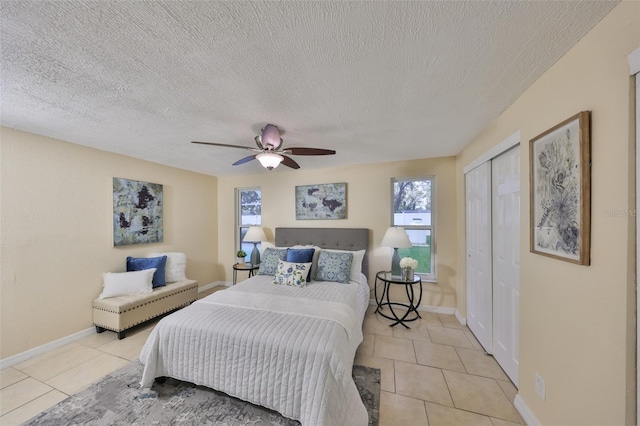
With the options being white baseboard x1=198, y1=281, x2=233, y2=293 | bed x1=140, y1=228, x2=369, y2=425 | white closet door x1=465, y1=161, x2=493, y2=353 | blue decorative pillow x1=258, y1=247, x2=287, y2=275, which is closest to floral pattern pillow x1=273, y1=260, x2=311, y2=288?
blue decorative pillow x1=258, y1=247, x2=287, y2=275

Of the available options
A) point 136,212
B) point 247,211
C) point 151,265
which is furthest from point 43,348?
point 247,211

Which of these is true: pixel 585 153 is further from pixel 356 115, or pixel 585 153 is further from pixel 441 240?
pixel 441 240

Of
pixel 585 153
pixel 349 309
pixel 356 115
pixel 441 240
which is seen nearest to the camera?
pixel 585 153

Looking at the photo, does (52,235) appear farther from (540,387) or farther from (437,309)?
(437,309)

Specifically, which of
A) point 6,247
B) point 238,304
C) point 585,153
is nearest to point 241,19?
point 585,153

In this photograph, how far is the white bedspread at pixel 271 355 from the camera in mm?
1386

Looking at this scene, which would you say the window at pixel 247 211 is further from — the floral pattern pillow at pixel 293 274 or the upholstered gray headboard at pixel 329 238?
the floral pattern pillow at pixel 293 274

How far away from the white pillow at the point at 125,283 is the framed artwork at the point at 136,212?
1.52ft

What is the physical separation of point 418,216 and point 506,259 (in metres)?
1.48

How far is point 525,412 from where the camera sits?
5.07 ft

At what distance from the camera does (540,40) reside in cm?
112

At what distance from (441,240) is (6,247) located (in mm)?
4987

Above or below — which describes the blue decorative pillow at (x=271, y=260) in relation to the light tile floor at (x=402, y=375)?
above

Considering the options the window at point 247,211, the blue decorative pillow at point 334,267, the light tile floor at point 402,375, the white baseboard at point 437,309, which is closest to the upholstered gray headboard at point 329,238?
the blue decorative pillow at point 334,267
